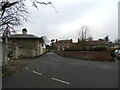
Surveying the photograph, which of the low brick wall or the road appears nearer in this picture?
the road

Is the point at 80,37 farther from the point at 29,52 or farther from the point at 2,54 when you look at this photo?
the point at 2,54

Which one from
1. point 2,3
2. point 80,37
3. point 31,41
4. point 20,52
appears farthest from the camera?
point 80,37

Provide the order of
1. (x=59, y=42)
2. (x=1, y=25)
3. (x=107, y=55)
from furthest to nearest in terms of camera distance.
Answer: (x=59, y=42) < (x=107, y=55) < (x=1, y=25)

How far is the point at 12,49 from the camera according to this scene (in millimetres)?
24281

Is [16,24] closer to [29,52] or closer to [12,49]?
[12,49]

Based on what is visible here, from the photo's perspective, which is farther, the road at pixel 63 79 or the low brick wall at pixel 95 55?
the low brick wall at pixel 95 55

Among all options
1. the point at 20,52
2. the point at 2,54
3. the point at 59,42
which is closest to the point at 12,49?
the point at 20,52

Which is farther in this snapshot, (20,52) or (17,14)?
(20,52)

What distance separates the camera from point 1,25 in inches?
434

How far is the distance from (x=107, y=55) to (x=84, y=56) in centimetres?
491

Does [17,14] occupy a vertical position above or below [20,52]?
above

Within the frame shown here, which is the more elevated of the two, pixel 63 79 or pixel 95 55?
pixel 95 55

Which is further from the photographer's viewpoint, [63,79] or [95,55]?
[95,55]

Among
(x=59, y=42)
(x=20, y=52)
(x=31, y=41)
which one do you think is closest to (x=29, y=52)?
(x=20, y=52)
